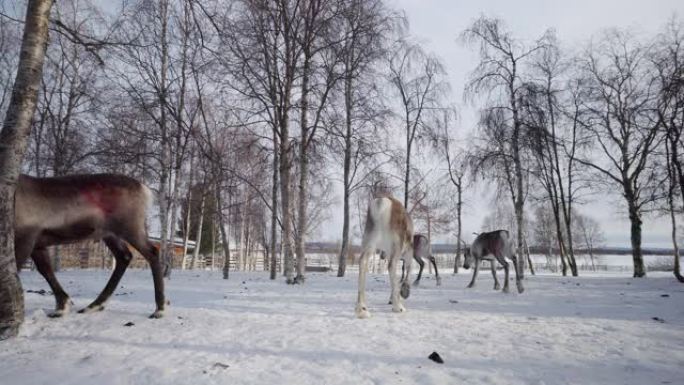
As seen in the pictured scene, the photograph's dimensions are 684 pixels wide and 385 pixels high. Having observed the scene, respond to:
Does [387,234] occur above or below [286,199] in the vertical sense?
below

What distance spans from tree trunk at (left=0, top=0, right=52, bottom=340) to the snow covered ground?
1.31 ft

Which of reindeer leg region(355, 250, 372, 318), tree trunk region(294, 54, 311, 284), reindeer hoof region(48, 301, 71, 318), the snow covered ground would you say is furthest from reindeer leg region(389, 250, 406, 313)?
tree trunk region(294, 54, 311, 284)

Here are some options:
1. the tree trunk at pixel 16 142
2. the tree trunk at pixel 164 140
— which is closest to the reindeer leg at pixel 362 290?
the tree trunk at pixel 16 142

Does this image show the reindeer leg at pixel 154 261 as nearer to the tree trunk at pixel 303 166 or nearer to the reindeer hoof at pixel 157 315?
the reindeer hoof at pixel 157 315

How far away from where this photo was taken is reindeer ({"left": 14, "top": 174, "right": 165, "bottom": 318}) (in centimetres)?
467

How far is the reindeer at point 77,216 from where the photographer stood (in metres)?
4.67

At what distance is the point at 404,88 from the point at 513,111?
750 cm

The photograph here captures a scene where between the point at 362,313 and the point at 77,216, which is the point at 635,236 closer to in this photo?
the point at 362,313

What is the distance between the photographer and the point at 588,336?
4809 millimetres

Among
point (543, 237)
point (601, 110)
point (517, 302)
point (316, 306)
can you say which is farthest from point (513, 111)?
point (543, 237)

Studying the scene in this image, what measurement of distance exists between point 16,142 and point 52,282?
1998mm

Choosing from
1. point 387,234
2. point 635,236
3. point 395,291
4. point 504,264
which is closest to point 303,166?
point 504,264

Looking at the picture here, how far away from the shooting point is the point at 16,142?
435cm

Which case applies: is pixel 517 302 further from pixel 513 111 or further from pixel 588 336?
pixel 513 111
